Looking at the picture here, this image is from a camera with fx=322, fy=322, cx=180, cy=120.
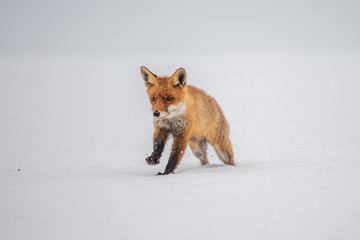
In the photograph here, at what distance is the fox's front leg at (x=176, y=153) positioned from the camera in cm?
543

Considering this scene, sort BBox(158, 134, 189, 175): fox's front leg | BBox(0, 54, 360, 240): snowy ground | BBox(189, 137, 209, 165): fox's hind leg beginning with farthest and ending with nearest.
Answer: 1. BBox(189, 137, 209, 165): fox's hind leg
2. BBox(158, 134, 189, 175): fox's front leg
3. BBox(0, 54, 360, 240): snowy ground

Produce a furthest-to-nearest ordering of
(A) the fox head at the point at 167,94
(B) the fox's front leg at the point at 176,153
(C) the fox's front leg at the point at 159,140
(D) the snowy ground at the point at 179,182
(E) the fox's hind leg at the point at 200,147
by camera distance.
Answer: (E) the fox's hind leg at the point at 200,147 → (C) the fox's front leg at the point at 159,140 → (B) the fox's front leg at the point at 176,153 → (A) the fox head at the point at 167,94 → (D) the snowy ground at the point at 179,182

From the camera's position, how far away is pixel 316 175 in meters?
5.11

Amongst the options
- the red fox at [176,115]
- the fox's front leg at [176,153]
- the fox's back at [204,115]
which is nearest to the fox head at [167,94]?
the red fox at [176,115]

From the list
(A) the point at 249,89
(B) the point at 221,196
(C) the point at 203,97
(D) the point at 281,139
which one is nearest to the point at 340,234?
(B) the point at 221,196

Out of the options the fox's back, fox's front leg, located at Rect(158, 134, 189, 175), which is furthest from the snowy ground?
the fox's back

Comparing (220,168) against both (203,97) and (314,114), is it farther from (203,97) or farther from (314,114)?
(314,114)

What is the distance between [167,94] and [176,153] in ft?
3.30

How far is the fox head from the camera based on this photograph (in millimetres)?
5248

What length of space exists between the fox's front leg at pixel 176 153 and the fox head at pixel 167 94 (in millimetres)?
425

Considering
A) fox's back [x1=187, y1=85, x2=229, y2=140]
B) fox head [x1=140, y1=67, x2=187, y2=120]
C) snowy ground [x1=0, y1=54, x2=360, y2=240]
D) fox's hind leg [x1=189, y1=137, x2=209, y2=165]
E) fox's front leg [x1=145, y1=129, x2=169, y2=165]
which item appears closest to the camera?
snowy ground [x1=0, y1=54, x2=360, y2=240]

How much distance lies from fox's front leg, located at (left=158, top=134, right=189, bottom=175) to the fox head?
0.42m

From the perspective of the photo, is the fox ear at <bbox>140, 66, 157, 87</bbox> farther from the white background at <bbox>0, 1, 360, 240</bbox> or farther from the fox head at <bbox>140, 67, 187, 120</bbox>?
the white background at <bbox>0, 1, 360, 240</bbox>

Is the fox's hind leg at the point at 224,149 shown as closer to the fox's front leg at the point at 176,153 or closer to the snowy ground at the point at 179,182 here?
the snowy ground at the point at 179,182
